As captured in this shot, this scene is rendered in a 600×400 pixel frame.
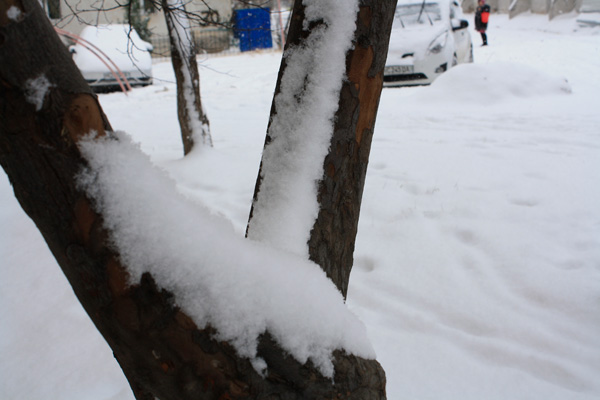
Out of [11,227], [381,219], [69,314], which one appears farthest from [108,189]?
[11,227]

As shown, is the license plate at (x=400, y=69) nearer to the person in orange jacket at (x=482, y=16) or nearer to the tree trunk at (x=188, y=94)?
the tree trunk at (x=188, y=94)

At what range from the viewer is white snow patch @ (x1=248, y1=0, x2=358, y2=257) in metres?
1.02

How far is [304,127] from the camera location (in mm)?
1062

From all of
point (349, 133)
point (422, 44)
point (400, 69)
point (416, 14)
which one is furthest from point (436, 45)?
point (349, 133)

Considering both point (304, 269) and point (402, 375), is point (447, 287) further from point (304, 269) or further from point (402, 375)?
point (304, 269)

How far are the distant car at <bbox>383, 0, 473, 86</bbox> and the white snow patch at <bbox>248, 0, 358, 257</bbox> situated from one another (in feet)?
22.9

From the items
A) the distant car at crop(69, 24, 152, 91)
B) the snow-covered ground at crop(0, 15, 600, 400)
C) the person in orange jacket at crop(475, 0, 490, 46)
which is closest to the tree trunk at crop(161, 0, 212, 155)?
the snow-covered ground at crop(0, 15, 600, 400)

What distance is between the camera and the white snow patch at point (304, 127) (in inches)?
40.2

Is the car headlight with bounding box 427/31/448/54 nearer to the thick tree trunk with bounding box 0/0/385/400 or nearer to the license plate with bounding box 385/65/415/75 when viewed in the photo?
the license plate with bounding box 385/65/415/75

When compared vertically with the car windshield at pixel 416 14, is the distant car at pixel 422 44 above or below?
below

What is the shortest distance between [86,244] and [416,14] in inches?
336

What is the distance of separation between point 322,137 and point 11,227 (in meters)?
2.99

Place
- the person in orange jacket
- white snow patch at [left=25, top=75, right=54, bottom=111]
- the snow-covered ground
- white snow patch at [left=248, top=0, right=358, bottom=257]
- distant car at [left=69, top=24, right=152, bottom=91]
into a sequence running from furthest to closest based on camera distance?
the person in orange jacket, distant car at [left=69, top=24, right=152, bottom=91], the snow-covered ground, white snow patch at [left=248, top=0, right=358, bottom=257], white snow patch at [left=25, top=75, right=54, bottom=111]

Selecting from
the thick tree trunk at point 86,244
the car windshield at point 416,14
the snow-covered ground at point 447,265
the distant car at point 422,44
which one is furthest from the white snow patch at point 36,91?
the car windshield at point 416,14
